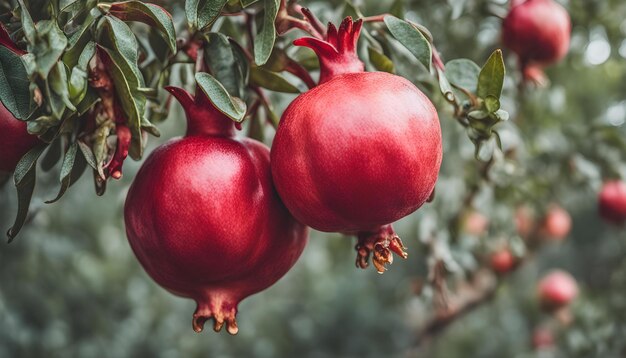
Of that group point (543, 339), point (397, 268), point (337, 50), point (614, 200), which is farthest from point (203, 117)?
point (397, 268)

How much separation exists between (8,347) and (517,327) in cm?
261

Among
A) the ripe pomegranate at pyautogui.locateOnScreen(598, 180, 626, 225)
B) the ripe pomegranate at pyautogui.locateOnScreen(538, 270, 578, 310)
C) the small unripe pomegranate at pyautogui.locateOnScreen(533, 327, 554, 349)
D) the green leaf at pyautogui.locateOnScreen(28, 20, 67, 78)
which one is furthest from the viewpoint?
the small unripe pomegranate at pyautogui.locateOnScreen(533, 327, 554, 349)

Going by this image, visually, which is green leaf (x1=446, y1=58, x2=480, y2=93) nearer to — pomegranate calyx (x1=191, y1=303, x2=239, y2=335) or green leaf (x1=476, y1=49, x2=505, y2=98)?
green leaf (x1=476, y1=49, x2=505, y2=98)

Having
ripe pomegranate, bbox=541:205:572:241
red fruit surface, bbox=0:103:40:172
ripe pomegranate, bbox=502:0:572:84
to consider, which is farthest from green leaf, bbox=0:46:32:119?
ripe pomegranate, bbox=541:205:572:241

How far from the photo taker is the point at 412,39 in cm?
75

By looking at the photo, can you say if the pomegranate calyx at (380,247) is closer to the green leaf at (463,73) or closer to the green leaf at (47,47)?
the green leaf at (463,73)

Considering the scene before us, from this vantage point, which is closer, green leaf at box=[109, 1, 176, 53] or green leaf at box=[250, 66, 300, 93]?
green leaf at box=[109, 1, 176, 53]

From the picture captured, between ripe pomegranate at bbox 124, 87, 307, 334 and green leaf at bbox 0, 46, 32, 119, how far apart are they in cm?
14

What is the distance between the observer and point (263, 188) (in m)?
0.73

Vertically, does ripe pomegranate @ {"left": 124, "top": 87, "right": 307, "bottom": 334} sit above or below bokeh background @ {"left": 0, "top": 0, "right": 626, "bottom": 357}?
above

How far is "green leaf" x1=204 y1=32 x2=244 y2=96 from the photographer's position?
31.2 inches

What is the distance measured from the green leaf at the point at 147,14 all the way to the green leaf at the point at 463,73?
35cm

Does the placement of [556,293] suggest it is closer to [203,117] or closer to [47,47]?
[203,117]

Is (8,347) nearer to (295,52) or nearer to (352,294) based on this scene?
(352,294)
